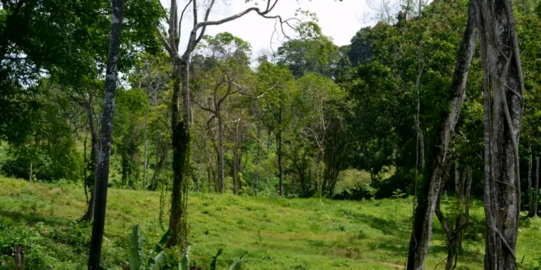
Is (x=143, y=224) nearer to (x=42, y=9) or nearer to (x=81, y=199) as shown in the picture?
(x=81, y=199)

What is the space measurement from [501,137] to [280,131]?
28.5 metres

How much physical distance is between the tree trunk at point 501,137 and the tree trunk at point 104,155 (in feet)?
14.6

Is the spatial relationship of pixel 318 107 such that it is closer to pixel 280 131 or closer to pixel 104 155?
pixel 280 131

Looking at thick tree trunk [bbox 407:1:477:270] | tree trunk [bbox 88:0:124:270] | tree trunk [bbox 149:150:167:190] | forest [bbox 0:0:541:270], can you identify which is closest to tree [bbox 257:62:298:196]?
forest [bbox 0:0:541:270]

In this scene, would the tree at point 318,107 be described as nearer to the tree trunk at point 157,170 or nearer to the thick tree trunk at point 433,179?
the tree trunk at point 157,170

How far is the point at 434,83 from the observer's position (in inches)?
323

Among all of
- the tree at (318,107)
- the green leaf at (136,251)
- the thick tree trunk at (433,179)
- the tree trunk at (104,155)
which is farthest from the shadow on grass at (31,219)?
the tree at (318,107)

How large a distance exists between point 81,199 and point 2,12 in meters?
9.01

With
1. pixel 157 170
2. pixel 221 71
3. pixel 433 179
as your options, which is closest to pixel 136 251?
pixel 433 179

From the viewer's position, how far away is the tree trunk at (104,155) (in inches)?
257

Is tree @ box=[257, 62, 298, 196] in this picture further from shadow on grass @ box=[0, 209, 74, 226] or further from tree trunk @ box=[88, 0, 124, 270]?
tree trunk @ box=[88, 0, 124, 270]

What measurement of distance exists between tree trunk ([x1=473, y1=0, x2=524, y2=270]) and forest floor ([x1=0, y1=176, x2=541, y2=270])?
5936 mm

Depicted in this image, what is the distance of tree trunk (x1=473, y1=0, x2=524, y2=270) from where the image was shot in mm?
3904

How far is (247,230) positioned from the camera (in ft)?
63.6
